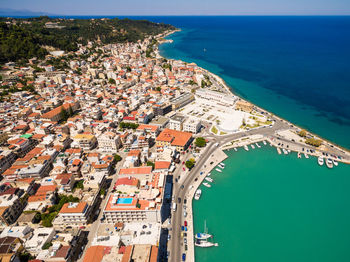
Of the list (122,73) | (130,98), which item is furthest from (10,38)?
(130,98)

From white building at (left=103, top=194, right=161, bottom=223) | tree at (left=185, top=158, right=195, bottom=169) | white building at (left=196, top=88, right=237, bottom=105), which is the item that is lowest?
white building at (left=103, top=194, right=161, bottom=223)

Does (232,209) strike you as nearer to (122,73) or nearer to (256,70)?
(122,73)

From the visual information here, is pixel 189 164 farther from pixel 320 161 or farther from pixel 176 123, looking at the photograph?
pixel 320 161

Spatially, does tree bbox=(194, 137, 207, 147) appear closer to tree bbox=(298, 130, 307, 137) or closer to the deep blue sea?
tree bbox=(298, 130, 307, 137)

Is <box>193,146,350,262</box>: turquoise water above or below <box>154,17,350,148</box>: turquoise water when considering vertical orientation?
below

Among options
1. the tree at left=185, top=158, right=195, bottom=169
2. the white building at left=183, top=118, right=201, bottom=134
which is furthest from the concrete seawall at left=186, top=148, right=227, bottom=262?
the white building at left=183, top=118, right=201, bottom=134

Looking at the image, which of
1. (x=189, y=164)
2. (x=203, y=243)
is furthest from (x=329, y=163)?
(x=203, y=243)

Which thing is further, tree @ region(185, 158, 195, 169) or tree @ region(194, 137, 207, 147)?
tree @ region(194, 137, 207, 147)

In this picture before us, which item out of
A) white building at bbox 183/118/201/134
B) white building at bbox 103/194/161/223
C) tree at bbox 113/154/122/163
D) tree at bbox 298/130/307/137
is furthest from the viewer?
white building at bbox 183/118/201/134
